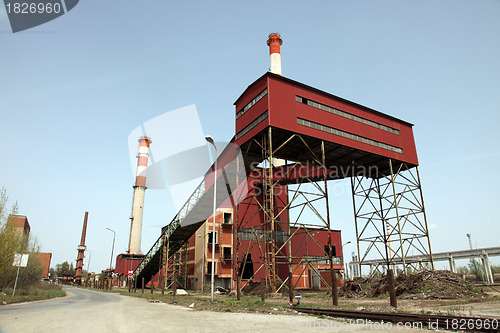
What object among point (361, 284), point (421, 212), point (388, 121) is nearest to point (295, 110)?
point (388, 121)

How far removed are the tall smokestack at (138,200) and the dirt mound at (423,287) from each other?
5567 centimetres

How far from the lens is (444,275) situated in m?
21.6

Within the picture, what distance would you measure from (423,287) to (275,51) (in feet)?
117

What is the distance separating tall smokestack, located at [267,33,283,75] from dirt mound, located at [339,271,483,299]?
97.7ft

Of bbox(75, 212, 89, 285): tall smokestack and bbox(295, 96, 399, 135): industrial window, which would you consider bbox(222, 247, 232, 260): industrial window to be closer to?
bbox(295, 96, 399, 135): industrial window

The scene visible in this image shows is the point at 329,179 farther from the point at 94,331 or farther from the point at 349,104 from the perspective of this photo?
→ the point at 94,331

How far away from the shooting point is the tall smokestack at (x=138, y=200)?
68.6 m

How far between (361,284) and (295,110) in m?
15.0

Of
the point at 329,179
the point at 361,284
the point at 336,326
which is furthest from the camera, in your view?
the point at 329,179

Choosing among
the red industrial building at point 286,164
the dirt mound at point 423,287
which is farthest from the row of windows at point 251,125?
the dirt mound at point 423,287

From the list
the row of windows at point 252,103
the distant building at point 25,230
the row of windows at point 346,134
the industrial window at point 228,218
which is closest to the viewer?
the row of windows at point 252,103

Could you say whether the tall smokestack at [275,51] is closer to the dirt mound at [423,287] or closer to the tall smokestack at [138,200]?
the dirt mound at [423,287]

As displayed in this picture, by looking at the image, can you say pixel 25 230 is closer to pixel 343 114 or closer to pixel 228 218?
pixel 228 218

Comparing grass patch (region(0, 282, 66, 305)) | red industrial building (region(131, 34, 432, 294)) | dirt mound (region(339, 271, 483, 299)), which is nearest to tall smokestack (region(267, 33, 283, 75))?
red industrial building (region(131, 34, 432, 294))
